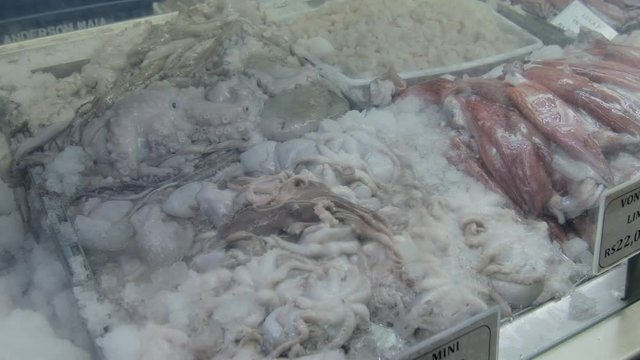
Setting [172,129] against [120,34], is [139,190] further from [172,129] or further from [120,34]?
[120,34]

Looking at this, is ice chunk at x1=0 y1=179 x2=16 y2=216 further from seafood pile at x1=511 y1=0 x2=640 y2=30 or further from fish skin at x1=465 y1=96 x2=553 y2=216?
seafood pile at x1=511 y1=0 x2=640 y2=30

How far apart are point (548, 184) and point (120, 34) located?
3.32 ft

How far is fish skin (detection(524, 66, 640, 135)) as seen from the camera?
1603 millimetres

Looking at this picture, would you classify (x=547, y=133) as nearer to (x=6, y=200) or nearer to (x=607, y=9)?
(x=607, y=9)

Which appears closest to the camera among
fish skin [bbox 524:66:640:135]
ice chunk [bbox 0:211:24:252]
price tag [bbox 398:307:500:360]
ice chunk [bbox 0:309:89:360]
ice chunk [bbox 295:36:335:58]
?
price tag [bbox 398:307:500:360]

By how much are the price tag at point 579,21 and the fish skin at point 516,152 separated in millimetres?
593

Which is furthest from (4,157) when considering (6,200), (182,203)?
(182,203)

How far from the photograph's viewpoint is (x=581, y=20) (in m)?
2.10

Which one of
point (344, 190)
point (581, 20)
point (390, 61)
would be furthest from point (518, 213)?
point (581, 20)

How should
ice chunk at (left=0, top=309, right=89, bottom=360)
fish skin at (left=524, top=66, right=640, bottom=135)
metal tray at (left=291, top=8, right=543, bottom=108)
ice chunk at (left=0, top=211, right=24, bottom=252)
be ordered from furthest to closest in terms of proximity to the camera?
metal tray at (left=291, top=8, right=543, bottom=108) < fish skin at (left=524, top=66, right=640, bottom=135) < ice chunk at (left=0, top=211, right=24, bottom=252) < ice chunk at (left=0, top=309, right=89, bottom=360)

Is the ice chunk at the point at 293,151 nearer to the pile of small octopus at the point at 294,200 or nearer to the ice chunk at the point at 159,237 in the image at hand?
the pile of small octopus at the point at 294,200

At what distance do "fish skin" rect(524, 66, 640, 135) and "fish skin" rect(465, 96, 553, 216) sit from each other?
15cm

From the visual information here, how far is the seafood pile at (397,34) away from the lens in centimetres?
183

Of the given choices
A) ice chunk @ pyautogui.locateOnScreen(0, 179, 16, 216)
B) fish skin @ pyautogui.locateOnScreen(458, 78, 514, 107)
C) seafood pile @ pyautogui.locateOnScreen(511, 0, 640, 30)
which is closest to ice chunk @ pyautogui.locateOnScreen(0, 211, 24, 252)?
ice chunk @ pyautogui.locateOnScreen(0, 179, 16, 216)
